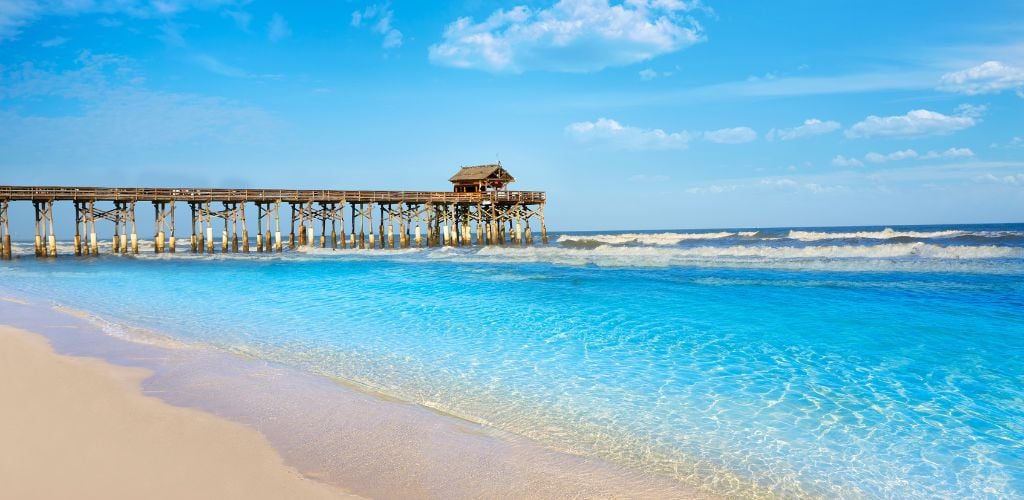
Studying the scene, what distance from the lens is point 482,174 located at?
47.4m

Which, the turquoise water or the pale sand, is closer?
the pale sand

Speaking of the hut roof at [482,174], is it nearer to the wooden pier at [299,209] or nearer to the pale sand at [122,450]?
the wooden pier at [299,209]

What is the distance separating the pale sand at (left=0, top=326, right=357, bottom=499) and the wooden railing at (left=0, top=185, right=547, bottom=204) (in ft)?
105

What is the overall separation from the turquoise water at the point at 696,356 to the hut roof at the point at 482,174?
1054 inches

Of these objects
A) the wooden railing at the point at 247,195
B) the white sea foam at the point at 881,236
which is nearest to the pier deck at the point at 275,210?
the wooden railing at the point at 247,195

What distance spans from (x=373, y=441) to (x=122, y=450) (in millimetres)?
1988

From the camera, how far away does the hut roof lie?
155 ft

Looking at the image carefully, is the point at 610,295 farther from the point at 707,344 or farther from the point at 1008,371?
the point at 1008,371

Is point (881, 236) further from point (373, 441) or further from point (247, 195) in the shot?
point (373, 441)

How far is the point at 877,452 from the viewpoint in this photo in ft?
18.4

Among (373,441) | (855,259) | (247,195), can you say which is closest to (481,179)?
(247,195)

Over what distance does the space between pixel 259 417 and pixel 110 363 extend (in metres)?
3.79

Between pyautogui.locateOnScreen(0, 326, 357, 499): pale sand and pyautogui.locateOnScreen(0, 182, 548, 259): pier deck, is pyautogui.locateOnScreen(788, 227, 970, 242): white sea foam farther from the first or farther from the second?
pyautogui.locateOnScreen(0, 326, 357, 499): pale sand

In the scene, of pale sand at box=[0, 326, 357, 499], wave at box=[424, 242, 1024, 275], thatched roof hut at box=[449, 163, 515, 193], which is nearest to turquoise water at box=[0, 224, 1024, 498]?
pale sand at box=[0, 326, 357, 499]
